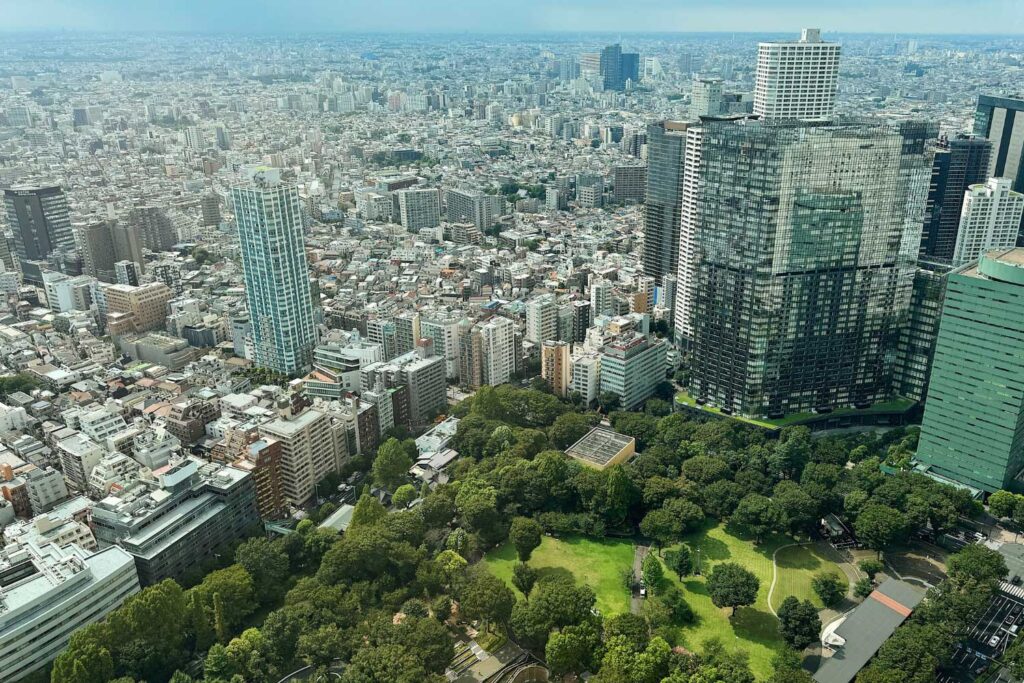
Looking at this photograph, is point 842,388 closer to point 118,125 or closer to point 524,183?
point 524,183

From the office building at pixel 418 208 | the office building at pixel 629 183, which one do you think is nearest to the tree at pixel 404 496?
Result: the office building at pixel 418 208

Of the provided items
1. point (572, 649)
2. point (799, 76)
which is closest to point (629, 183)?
point (799, 76)

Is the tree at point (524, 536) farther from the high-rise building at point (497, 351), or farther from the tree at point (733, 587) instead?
the high-rise building at point (497, 351)

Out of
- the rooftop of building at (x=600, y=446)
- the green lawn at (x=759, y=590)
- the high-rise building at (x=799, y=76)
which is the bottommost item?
the green lawn at (x=759, y=590)

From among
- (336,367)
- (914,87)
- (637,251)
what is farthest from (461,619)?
(914,87)

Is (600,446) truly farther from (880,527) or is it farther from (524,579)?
(880,527)
